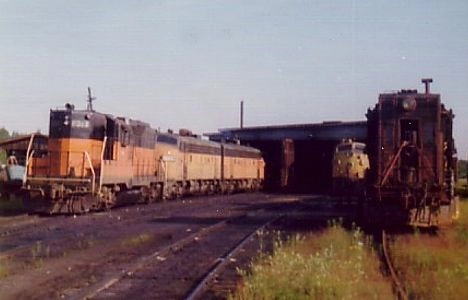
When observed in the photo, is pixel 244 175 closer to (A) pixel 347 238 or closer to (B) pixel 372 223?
(B) pixel 372 223

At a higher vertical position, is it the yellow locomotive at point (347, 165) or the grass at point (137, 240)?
the yellow locomotive at point (347, 165)

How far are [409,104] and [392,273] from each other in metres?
7.99

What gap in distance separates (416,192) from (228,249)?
5477 mm

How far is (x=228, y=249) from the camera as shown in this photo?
15.6 m

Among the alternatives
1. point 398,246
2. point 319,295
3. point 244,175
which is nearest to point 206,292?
point 319,295

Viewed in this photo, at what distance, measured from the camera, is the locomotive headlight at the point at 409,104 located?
18.6 m

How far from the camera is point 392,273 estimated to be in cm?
1170

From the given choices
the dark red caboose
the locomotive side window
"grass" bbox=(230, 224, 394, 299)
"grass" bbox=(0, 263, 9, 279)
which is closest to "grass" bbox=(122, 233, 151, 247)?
"grass" bbox=(0, 263, 9, 279)

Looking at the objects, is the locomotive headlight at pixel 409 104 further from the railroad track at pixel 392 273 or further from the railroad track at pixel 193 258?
the railroad track at pixel 193 258

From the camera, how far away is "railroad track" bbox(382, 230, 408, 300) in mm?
9570

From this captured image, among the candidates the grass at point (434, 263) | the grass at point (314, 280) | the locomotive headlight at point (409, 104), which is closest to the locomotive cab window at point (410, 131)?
the locomotive headlight at point (409, 104)

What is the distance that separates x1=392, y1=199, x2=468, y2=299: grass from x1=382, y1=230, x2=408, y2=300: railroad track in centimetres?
12

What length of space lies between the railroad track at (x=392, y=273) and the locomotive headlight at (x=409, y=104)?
3.59m

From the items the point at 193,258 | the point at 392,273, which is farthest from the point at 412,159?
the point at 193,258
